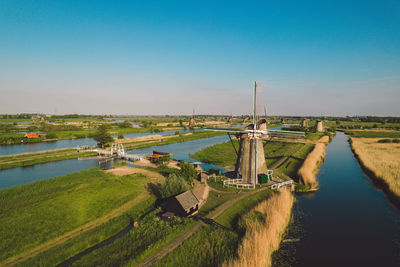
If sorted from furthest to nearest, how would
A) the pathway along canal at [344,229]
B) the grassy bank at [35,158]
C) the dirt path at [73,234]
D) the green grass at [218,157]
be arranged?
the green grass at [218,157] < the grassy bank at [35,158] < the pathway along canal at [344,229] < the dirt path at [73,234]

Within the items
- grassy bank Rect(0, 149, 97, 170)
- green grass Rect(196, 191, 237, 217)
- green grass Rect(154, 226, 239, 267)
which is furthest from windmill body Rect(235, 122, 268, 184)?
grassy bank Rect(0, 149, 97, 170)

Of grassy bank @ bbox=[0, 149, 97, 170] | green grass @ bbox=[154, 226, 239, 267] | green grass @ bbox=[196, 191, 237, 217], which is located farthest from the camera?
grassy bank @ bbox=[0, 149, 97, 170]

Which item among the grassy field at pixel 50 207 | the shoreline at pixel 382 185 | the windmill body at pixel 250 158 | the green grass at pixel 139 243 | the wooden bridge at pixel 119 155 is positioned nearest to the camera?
the green grass at pixel 139 243

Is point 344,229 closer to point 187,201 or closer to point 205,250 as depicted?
point 205,250

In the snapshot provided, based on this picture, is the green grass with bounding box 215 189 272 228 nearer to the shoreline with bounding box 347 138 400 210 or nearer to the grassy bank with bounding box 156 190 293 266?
the grassy bank with bounding box 156 190 293 266

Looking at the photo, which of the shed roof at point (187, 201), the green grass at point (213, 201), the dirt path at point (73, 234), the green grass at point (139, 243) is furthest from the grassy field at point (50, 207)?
the green grass at point (213, 201)

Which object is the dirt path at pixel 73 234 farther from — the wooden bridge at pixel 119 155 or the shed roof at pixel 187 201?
the wooden bridge at pixel 119 155
